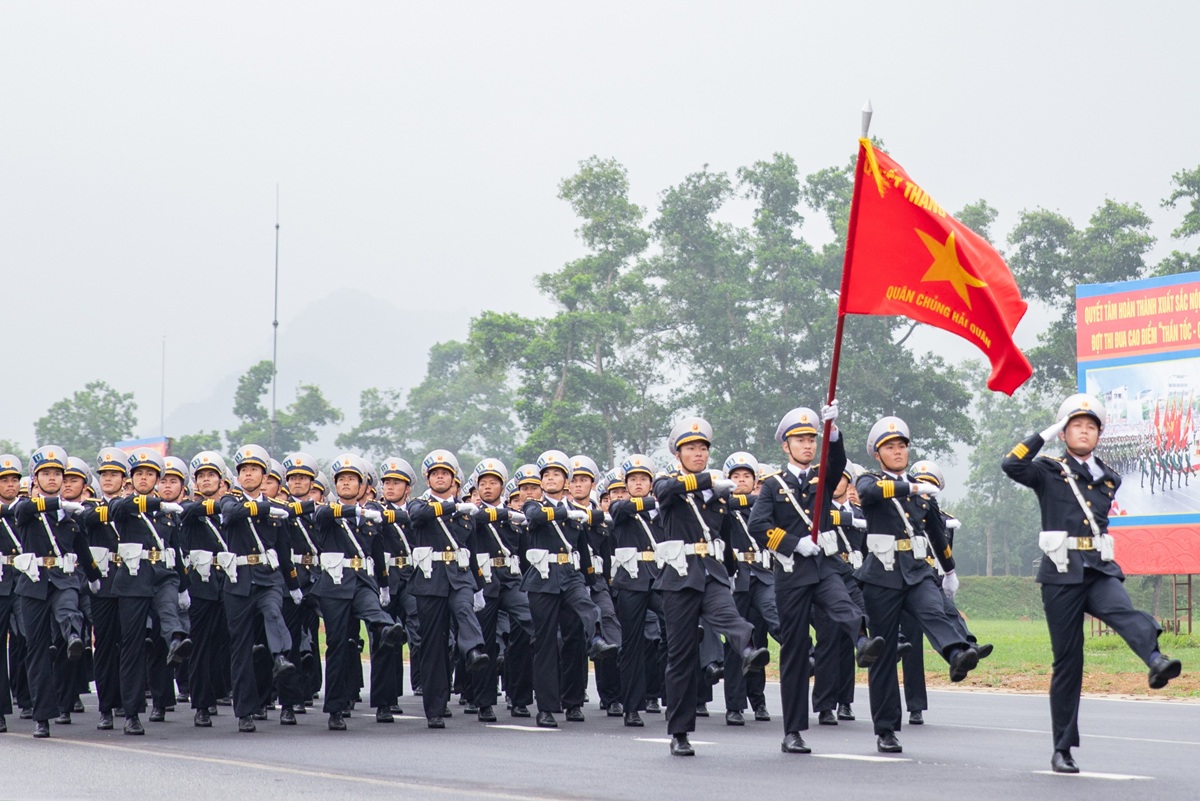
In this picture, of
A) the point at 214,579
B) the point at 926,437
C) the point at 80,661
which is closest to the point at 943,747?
the point at 214,579

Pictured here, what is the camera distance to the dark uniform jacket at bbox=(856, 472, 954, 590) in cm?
1158

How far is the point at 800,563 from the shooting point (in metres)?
11.3

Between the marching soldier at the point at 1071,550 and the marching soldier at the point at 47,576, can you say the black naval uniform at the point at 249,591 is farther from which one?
the marching soldier at the point at 1071,550

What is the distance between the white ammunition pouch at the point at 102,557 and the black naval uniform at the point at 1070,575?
758cm

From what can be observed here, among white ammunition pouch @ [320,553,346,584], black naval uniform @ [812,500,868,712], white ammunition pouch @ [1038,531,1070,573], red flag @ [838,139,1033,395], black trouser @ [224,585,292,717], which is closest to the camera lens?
white ammunition pouch @ [1038,531,1070,573]

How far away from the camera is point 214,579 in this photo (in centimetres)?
1448

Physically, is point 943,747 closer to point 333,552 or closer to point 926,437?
point 333,552

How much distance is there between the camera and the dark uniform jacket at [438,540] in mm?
14227

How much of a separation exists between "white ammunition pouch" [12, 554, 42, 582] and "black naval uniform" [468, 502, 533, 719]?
3563mm

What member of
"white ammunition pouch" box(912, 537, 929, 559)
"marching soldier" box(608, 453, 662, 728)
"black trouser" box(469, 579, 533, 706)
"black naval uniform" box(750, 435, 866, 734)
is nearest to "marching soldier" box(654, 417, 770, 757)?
"black naval uniform" box(750, 435, 866, 734)

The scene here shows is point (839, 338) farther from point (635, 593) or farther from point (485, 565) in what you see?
point (485, 565)

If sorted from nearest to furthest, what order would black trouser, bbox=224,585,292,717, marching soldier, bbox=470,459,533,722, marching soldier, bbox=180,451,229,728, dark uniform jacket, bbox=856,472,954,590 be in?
1. dark uniform jacket, bbox=856,472,954,590
2. black trouser, bbox=224,585,292,717
3. marching soldier, bbox=180,451,229,728
4. marching soldier, bbox=470,459,533,722

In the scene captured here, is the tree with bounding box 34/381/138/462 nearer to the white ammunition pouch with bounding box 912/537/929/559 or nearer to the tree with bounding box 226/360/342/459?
the tree with bounding box 226/360/342/459

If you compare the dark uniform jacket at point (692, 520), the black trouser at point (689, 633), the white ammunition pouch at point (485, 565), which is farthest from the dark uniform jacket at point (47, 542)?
the black trouser at point (689, 633)
